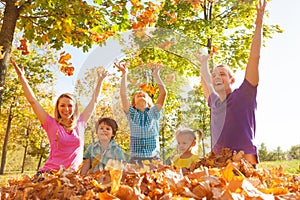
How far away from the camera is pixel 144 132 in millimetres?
2369

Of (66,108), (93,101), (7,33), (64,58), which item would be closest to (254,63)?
(93,101)

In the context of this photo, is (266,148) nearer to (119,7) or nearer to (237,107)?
(119,7)

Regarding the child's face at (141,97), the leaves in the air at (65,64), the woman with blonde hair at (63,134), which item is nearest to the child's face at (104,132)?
the child's face at (141,97)

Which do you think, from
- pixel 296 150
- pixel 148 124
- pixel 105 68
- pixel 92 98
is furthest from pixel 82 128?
pixel 296 150

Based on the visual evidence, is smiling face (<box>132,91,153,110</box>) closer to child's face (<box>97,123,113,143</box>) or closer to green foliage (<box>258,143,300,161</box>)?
child's face (<box>97,123,113,143</box>)

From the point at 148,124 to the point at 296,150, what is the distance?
26.9 meters

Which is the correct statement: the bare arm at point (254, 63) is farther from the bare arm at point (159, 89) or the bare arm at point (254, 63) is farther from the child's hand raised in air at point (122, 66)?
the child's hand raised in air at point (122, 66)

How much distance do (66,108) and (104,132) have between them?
58.5 inches

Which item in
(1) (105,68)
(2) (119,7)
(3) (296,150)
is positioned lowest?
(3) (296,150)

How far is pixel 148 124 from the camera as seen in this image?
2.39 m

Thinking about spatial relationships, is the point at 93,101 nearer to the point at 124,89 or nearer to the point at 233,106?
the point at 124,89

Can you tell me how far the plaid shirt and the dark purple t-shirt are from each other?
1.46ft

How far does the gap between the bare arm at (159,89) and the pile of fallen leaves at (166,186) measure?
555 mm

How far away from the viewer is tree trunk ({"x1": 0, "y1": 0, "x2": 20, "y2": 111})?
21.4 ft
